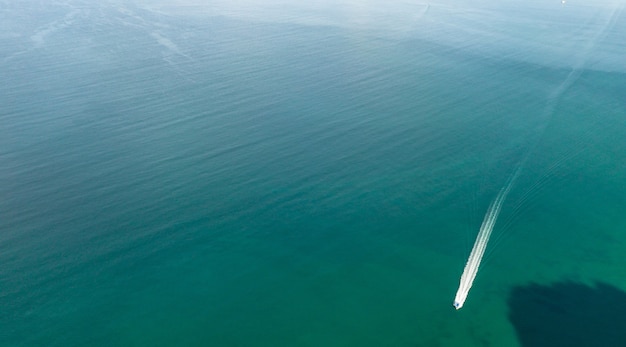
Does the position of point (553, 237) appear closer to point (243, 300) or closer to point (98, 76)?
point (243, 300)

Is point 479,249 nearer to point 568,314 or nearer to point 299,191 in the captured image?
point 568,314

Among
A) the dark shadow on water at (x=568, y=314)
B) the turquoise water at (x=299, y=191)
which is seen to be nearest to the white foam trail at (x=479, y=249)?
the turquoise water at (x=299, y=191)

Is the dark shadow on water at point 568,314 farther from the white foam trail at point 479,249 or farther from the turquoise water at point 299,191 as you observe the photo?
the white foam trail at point 479,249

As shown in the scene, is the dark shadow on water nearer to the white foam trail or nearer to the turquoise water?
the turquoise water

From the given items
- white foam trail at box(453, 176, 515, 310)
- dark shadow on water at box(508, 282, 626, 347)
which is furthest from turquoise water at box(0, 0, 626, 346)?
white foam trail at box(453, 176, 515, 310)

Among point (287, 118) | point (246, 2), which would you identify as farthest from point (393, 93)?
point (246, 2)
